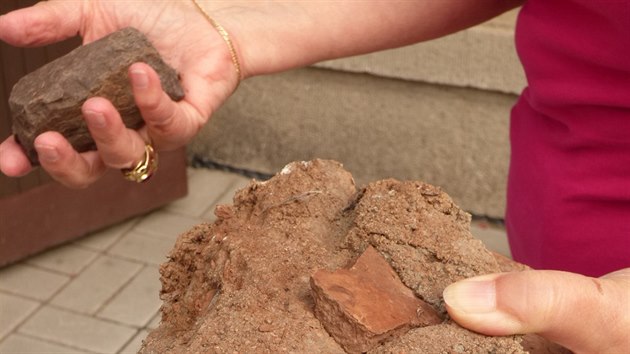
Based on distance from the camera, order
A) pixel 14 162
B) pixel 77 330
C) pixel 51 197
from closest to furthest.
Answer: pixel 14 162 → pixel 77 330 → pixel 51 197

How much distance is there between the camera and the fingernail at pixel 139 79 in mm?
1624

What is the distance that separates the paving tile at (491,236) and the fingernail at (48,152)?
277 cm

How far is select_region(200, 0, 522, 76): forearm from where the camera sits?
77.0 inches

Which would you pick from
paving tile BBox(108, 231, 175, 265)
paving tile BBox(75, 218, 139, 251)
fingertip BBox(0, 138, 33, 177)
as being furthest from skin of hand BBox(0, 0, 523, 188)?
paving tile BBox(75, 218, 139, 251)

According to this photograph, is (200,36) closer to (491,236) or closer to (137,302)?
(137,302)

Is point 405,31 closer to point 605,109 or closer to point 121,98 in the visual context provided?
point 605,109

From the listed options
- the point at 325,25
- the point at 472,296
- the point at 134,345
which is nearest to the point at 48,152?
the point at 325,25

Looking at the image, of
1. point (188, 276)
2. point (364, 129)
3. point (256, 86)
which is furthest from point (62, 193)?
point (188, 276)

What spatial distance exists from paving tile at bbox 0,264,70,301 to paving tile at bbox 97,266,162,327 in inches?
11.2

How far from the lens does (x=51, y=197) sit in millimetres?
3883

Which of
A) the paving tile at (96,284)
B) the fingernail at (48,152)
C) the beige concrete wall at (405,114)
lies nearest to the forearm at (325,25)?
the fingernail at (48,152)

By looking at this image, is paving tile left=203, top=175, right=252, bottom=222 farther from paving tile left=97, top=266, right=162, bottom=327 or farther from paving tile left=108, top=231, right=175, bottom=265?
paving tile left=97, top=266, right=162, bottom=327

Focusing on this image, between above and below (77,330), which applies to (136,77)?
above

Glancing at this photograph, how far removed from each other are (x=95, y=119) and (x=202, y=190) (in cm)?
297
